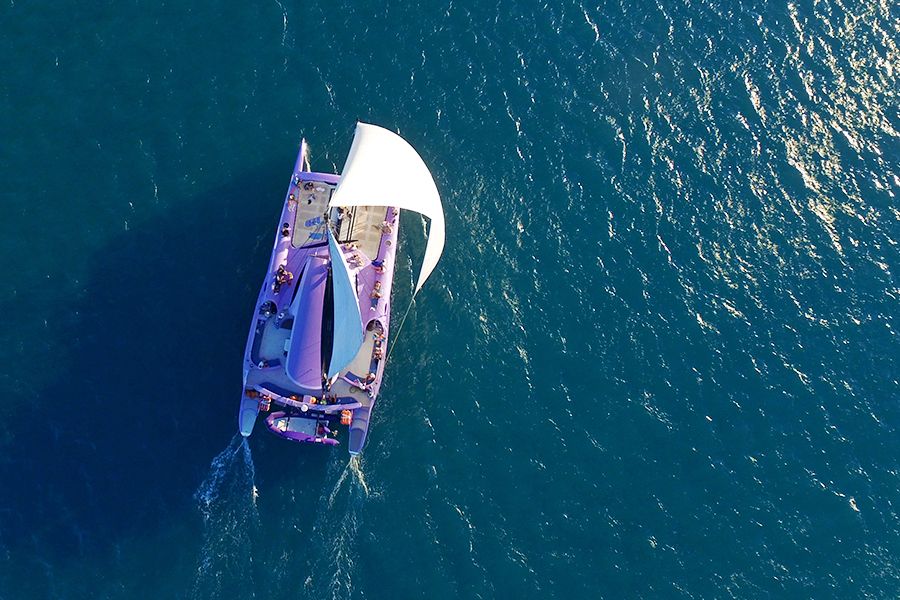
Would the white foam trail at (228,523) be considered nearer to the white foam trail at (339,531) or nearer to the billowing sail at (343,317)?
the white foam trail at (339,531)

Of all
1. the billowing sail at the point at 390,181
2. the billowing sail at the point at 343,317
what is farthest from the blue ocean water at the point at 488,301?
the billowing sail at the point at 343,317

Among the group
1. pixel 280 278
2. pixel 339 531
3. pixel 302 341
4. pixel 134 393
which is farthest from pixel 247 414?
pixel 339 531

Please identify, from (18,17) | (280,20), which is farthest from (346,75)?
(18,17)

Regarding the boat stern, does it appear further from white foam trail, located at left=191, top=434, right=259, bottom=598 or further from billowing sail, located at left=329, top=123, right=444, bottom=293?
billowing sail, located at left=329, top=123, right=444, bottom=293

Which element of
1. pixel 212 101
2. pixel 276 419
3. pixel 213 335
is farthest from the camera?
pixel 212 101

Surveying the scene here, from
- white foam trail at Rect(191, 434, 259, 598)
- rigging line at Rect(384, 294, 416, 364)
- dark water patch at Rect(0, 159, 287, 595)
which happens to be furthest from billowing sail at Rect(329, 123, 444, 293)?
white foam trail at Rect(191, 434, 259, 598)

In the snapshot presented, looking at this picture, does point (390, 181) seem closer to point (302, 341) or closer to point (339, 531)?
point (302, 341)

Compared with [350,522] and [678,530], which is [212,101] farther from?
[678,530]
